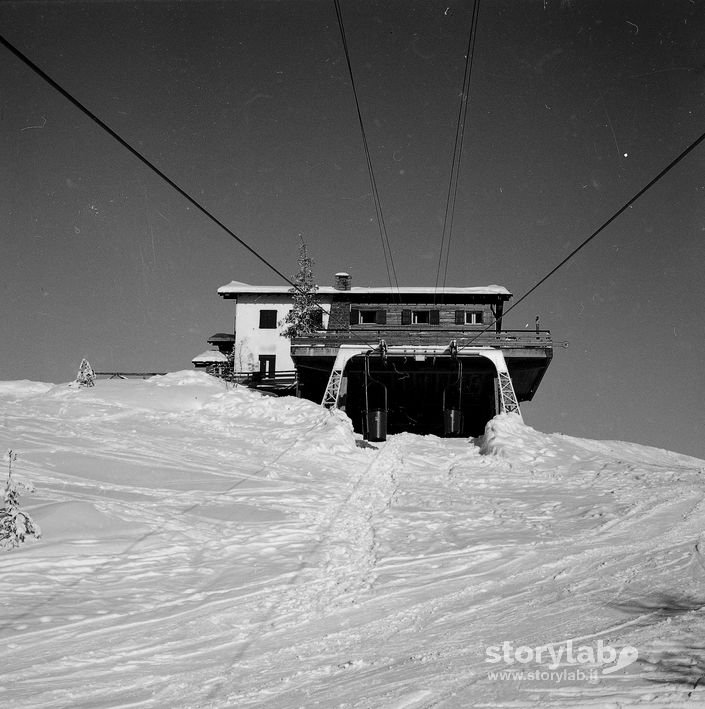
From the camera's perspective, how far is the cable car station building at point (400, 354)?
978 inches

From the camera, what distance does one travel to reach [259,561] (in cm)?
725

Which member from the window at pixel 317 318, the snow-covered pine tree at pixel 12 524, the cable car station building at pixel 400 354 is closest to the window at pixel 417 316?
the cable car station building at pixel 400 354

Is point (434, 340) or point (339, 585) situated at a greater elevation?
point (434, 340)

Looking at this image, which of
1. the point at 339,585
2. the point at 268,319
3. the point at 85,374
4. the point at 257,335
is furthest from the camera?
the point at 268,319

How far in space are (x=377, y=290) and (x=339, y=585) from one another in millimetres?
33631

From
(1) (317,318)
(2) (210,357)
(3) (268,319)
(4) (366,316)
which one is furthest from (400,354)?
(2) (210,357)

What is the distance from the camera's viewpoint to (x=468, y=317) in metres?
38.2

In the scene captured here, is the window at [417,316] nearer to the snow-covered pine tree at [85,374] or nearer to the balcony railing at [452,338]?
the balcony railing at [452,338]

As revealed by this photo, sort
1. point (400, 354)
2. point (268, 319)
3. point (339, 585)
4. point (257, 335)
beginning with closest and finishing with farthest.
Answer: point (339, 585), point (400, 354), point (257, 335), point (268, 319)

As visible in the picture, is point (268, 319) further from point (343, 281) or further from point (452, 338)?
point (452, 338)

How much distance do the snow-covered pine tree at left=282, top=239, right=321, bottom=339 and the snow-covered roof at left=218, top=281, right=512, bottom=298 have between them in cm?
125

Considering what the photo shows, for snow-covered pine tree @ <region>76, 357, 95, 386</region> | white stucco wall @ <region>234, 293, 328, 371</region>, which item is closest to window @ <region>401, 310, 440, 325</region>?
white stucco wall @ <region>234, 293, 328, 371</region>

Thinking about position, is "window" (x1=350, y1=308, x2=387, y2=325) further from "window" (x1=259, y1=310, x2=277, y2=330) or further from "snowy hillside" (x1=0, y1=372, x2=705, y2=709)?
"snowy hillside" (x1=0, y1=372, x2=705, y2=709)

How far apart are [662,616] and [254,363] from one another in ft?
124
